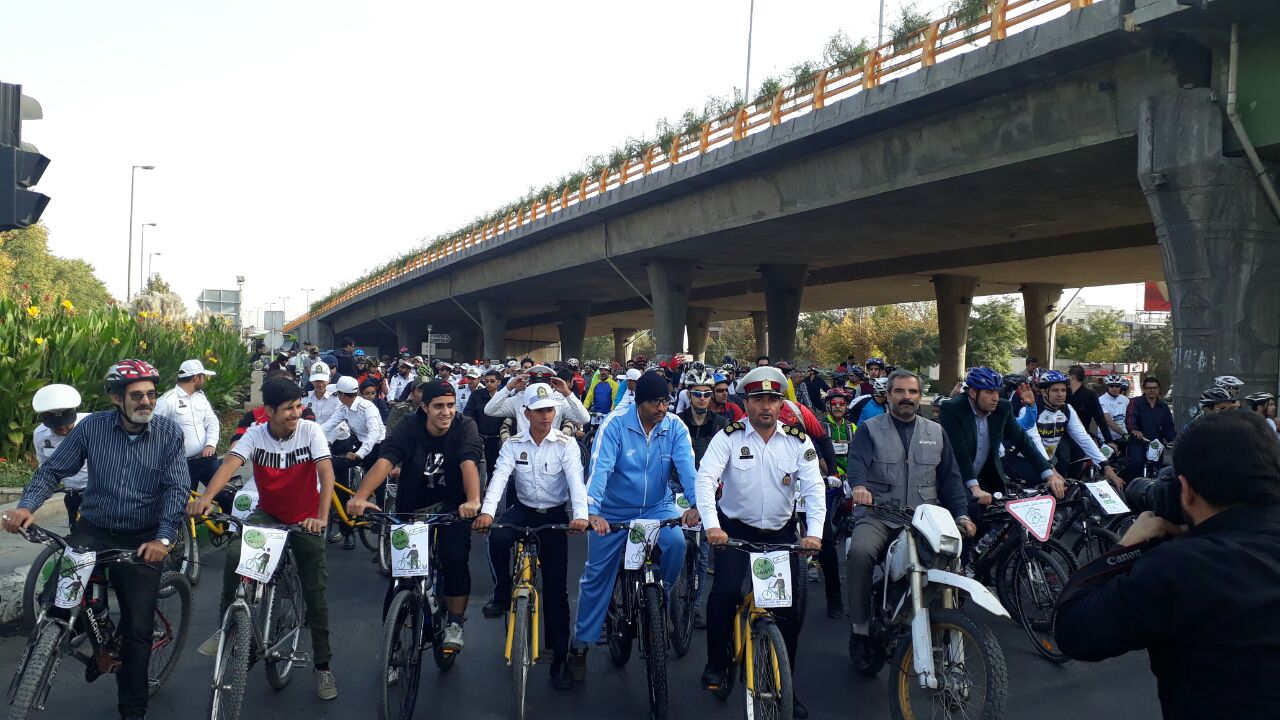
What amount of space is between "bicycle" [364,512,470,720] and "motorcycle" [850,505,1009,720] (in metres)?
2.57

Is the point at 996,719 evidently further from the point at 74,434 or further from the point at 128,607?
the point at 74,434

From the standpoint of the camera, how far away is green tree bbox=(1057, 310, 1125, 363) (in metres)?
63.8

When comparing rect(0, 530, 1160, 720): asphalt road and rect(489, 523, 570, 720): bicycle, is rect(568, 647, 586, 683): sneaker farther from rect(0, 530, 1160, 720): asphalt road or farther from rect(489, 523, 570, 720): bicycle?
rect(489, 523, 570, 720): bicycle

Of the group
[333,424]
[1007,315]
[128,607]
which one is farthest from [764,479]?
[1007,315]

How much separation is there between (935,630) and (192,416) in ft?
22.5

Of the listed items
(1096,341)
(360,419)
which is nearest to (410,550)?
(360,419)

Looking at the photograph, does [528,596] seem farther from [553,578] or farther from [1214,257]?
[1214,257]

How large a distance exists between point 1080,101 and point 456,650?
13.6 m

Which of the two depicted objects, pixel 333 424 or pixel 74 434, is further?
pixel 333 424

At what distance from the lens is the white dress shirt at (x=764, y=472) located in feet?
17.7

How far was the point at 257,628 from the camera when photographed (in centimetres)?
520

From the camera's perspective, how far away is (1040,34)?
14344 mm

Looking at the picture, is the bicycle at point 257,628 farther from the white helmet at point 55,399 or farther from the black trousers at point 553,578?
the white helmet at point 55,399

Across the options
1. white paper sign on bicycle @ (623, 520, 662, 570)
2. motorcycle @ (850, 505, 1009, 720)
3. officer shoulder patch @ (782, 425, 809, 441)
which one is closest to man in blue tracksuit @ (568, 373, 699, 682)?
white paper sign on bicycle @ (623, 520, 662, 570)
